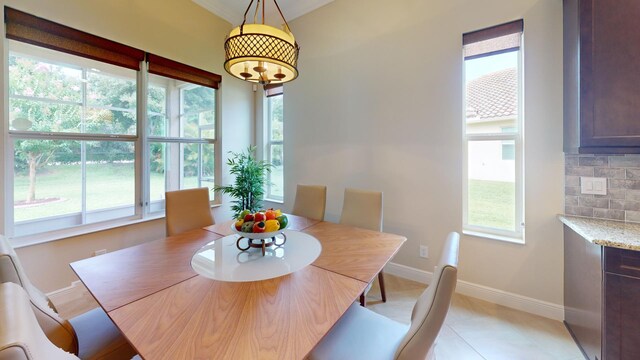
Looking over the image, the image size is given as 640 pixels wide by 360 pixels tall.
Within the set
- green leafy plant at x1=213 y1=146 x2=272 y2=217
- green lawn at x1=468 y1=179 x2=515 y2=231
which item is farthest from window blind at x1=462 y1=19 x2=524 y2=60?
green leafy plant at x1=213 y1=146 x2=272 y2=217

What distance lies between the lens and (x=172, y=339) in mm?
833

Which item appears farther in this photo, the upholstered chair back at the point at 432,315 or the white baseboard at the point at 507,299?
the white baseboard at the point at 507,299

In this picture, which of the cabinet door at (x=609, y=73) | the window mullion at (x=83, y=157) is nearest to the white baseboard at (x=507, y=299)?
the cabinet door at (x=609, y=73)

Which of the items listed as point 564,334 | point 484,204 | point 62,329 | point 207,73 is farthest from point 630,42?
point 207,73

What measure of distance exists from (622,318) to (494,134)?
1480 millimetres

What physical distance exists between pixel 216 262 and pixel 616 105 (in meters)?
2.59

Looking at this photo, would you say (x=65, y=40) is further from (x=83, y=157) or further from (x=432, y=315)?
(x=432, y=315)

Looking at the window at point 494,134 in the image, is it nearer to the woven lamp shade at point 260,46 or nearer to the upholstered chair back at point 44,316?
the woven lamp shade at point 260,46

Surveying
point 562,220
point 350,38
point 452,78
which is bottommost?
point 562,220

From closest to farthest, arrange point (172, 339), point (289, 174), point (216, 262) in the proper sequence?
point (172, 339) < point (216, 262) < point (289, 174)

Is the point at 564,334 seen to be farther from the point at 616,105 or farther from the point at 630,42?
the point at 630,42

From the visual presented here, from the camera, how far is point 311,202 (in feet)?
8.54

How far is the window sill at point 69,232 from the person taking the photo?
2.01 m

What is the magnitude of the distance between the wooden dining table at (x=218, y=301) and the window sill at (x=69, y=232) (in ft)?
4.07
